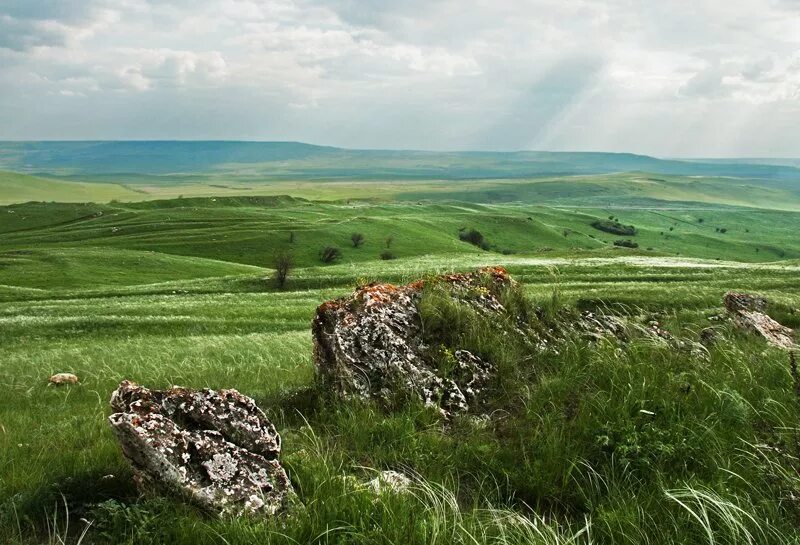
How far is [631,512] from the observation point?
4.98m

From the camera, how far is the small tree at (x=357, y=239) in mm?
133875

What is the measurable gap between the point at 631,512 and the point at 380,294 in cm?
580

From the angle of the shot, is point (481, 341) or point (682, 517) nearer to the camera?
point (682, 517)

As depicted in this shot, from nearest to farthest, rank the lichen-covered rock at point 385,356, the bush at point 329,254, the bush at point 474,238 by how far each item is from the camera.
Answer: the lichen-covered rock at point 385,356
the bush at point 329,254
the bush at point 474,238

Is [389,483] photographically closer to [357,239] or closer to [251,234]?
[357,239]

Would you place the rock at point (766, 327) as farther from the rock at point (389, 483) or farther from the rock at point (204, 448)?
the rock at point (204, 448)

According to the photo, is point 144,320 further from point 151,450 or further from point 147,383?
point 151,450

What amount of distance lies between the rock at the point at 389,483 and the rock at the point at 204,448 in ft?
2.67

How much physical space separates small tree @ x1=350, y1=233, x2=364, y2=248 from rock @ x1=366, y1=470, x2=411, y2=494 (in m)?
127

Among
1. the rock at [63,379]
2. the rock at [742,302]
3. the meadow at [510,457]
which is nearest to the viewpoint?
the meadow at [510,457]

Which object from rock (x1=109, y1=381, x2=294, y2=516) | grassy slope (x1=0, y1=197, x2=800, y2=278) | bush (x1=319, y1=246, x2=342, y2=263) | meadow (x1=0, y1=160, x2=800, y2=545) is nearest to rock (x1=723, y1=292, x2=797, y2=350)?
meadow (x1=0, y1=160, x2=800, y2=545)

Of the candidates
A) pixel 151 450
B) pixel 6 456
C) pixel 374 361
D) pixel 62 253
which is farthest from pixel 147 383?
pixel 62 253

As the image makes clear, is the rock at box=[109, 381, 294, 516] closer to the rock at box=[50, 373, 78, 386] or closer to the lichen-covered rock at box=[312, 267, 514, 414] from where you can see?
the lichen-covered rock at box=[312, 267, 514, 414]

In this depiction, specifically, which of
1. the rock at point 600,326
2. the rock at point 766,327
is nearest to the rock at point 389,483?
the rock at point 600,326
